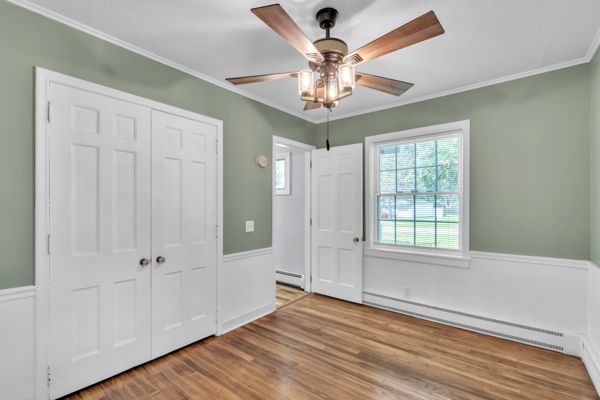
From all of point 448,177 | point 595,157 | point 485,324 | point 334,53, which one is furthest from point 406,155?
point 334,53

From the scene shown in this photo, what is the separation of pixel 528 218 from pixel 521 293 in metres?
0.74

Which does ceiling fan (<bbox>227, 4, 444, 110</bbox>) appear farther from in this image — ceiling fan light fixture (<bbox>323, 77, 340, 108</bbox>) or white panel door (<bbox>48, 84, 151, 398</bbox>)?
white panel door (<bbox>48, 84, 151, 398</bbox>)

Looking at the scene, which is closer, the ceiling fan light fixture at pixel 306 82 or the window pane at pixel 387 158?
the ceiling fan light fixture at pixel 306 82

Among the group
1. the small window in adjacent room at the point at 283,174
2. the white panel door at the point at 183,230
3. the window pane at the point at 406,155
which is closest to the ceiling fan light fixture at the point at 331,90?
the white panel door at the point at 183,230

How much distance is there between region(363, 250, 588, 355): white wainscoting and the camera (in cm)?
255

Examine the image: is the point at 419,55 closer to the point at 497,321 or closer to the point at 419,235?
the point at 419,235

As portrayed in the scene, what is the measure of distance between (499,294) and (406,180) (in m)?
1.54

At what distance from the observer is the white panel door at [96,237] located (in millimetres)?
1933

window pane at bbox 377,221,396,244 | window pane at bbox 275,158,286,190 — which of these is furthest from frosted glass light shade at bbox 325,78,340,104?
window pane at bbox 275,158,286,190

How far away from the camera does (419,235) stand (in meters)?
3.44

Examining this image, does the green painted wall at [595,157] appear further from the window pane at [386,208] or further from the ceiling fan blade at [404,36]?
the ceiling fan blade at [404,36]

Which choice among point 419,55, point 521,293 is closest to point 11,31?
point 419,55

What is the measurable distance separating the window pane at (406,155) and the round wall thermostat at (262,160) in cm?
170

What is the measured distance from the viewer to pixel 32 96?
1849 millimetres
